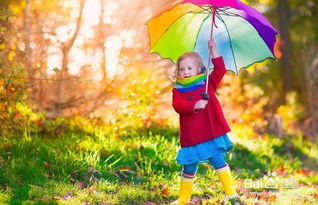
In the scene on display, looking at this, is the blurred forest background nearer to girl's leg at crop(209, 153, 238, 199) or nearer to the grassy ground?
the grassy ground

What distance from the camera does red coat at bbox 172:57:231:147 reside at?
480 centimetres

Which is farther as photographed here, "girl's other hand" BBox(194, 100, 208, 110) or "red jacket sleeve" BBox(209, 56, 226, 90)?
"red jacket sleeve" BBox(209, 56, 226, 90)

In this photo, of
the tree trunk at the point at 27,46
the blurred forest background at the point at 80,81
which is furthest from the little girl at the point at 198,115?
the tree trunk at the point at 27,46

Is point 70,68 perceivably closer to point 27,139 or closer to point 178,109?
point 27,139

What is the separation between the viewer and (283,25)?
1443 cm

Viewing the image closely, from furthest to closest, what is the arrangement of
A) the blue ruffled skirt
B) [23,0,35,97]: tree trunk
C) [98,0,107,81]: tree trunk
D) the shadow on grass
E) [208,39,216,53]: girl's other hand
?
[98,0,107,81]: tree trunk, [23,0,35,97]: tree trunk, the shadow on grass, [208,39,216,53]: girl's other hand, the blue ruffled skirt

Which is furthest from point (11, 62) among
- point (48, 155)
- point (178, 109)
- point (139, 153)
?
point (178, 109)

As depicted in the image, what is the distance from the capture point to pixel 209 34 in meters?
5.41

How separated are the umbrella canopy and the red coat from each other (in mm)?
490

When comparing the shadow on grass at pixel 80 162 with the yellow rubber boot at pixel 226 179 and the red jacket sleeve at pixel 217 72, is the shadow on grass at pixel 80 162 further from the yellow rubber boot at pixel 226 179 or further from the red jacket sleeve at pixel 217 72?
the red jacket sleeve at pixel 217 72

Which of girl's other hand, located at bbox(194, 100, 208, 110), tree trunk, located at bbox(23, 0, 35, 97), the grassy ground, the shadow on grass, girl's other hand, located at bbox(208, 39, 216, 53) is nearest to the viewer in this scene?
girl's other hand, located at bbox(194, 100, 208, 110)

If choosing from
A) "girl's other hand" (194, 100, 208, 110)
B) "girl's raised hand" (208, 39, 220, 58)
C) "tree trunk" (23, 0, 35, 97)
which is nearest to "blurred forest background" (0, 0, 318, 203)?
"tree trunk" (23, 0, 35, 97)

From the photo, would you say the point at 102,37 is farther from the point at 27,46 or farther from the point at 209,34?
the point at 209,34

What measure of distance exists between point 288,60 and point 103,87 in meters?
7.50
